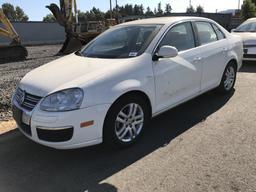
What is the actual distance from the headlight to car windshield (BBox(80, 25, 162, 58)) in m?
1.11

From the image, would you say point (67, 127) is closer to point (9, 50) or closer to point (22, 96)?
point (22, 96)

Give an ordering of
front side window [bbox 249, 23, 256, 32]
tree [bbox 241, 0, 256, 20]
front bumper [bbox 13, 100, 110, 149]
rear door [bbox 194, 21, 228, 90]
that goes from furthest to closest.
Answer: tree [bbox 241, 0, 256, 20] → front side window [bbox 249, 23, 256, 32] → rear door [bbox 194, 21, 228, 90] → front bumper [bbox 13, 100, 110, 149]

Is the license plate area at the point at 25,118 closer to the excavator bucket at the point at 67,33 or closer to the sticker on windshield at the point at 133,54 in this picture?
the sticker on windshield at the point at 133,54

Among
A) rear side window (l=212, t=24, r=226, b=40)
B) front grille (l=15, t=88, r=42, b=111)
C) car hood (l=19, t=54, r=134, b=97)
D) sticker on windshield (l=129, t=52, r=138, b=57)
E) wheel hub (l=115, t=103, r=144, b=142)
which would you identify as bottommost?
wheel hub (l=115, t=103, r=144, b=142)

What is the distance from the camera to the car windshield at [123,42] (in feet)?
16.3

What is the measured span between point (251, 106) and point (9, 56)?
12.9 m

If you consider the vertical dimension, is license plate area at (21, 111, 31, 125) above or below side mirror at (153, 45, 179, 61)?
below

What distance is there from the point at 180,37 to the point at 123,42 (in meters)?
0.92

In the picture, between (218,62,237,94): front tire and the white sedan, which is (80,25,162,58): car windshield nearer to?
the white sedan

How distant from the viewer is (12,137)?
527 centimetres

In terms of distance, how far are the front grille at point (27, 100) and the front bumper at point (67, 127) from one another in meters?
0.10

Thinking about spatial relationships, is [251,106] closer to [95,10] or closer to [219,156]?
[219,156]

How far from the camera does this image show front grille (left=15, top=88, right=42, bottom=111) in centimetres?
422

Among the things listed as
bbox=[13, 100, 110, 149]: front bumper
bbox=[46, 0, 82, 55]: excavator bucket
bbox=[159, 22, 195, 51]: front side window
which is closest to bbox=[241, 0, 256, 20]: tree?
bbox=[46, 0, 82, 55]: excavator bucket
